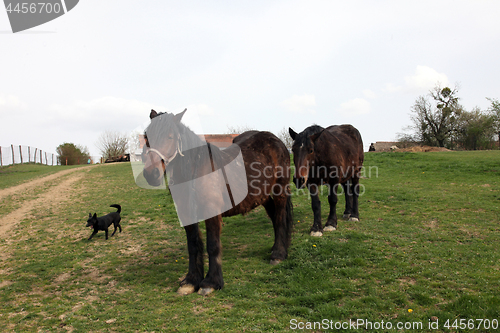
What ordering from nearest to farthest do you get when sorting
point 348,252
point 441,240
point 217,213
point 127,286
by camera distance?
point 217,213, point 127,286, point 348,252, point 441,240

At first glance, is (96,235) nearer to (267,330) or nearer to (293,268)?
(293,268)

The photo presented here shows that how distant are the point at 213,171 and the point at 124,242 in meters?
4.63

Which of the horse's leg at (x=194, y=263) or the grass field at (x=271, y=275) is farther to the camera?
the horse's leg at (x=194, y=263)

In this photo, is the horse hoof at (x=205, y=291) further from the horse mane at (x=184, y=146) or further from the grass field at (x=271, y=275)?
the horse mane at (x=184, y=146)

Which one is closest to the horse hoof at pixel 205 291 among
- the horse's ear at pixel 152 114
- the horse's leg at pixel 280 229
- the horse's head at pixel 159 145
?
the horse's leg at pixel 280 229

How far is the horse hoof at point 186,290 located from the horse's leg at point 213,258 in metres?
0.18

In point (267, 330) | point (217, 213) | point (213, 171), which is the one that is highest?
point (213, 171)

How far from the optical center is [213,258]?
454cm

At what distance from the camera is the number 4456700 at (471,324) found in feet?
10.9

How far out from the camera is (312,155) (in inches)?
276

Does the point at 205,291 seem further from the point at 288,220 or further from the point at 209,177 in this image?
the point at 288,220

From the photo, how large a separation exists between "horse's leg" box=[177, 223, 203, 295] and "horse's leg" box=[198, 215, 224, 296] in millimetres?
196

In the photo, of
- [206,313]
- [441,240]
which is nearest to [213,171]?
[206,313]

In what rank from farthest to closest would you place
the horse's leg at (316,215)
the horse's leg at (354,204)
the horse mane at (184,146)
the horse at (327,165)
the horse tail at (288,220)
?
1. the horse's leg at (354,204)
2. the horse's leg at (316,215)
3. the horse at (327,165)
4. the horse tail at (288,220)
5. the horse mane at (184,146)
